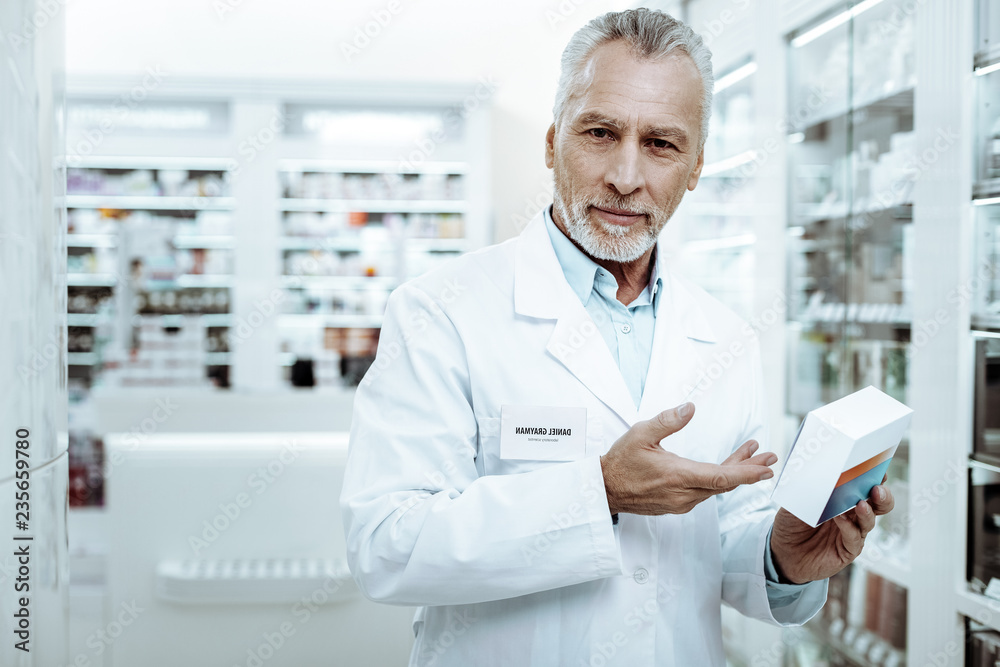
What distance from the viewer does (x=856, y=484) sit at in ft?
3.77

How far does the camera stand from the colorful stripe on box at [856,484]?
1.12 meters

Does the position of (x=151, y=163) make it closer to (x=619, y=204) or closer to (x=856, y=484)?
(x=619, y=204)

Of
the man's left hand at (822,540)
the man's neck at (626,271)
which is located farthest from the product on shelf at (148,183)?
A: the man's left hand at (822,540)

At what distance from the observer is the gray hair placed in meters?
1.33

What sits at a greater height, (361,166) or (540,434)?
(361,166)

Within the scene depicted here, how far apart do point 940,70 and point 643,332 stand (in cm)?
151

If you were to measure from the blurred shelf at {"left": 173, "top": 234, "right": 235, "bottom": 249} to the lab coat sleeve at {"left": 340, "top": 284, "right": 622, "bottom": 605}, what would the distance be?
557cm

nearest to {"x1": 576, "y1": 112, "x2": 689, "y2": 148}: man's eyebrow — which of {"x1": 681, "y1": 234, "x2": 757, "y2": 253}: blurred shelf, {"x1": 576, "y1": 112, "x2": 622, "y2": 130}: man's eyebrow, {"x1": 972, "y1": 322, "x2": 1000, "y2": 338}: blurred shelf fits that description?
{"x1": 576, "y1": 112, "x2": 622, "y2": 130}: man's eyebrow

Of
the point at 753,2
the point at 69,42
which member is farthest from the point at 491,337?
the point at 69,42

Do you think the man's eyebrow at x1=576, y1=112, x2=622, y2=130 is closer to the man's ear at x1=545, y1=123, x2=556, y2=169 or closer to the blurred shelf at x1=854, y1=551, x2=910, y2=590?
the man's ear at x1=545, y1=123, x2=556, y2=169

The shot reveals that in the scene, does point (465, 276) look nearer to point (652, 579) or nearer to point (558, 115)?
point (558, 115)

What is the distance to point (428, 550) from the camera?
1.12 metres

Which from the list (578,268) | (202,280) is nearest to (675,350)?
(578,268)

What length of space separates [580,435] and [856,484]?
1.34ft
